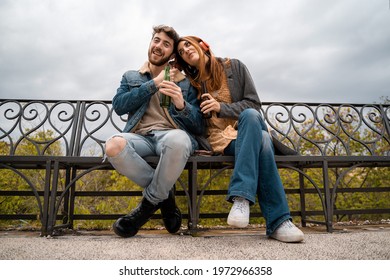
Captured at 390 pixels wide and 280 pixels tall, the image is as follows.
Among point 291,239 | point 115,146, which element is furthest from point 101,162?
point 291,239

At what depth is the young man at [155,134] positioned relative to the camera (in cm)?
174

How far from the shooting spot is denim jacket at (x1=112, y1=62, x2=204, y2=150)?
6.43 ft

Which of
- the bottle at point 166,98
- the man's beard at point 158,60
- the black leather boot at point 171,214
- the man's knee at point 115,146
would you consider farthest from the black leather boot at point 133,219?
the man's beard at point 158,60

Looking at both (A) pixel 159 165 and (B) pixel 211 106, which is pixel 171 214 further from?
(B) pixel 211 106

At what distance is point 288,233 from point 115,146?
121 centimetres

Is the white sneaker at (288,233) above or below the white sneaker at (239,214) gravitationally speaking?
below

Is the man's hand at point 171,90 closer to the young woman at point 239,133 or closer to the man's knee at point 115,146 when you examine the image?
the young woman at point 239,133

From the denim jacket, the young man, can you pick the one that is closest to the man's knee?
the young man

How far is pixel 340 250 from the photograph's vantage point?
1.47 m

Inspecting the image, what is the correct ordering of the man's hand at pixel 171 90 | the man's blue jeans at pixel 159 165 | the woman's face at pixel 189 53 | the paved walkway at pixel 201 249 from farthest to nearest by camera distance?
the woman's face at pixel 189 53 < the man's hand at pixel 171 90 < the man's blue jeans at pixel 159 165 < the paved walkway at pixel 201 249

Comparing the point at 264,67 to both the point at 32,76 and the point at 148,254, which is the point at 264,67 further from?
the point at 148,254

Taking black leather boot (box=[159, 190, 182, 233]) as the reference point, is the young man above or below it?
above

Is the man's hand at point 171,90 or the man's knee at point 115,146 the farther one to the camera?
the man's hand at point 171,90

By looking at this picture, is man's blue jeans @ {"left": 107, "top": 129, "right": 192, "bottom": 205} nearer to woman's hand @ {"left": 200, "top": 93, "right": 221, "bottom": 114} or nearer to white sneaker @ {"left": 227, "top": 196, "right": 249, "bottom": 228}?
woman's hand @ {"left": 200, "top": 93, "right": 221, "bottom": 114}
